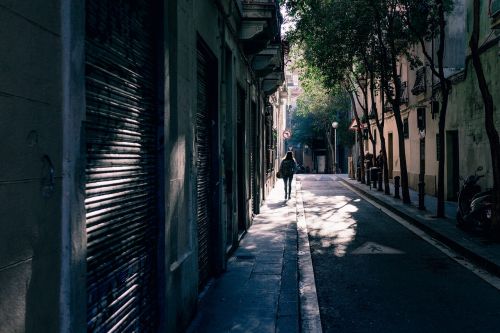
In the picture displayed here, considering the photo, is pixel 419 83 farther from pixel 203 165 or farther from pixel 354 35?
pixel 203 165

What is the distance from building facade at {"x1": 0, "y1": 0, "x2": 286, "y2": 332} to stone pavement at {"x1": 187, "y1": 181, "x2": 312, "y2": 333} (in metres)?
0.36

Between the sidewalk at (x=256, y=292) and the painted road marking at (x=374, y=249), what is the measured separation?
1.30 metres

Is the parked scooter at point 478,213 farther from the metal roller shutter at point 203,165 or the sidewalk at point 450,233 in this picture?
the metal roller shutter at point 203,165

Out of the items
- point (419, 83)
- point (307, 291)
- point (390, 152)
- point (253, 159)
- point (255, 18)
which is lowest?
point (307, 291)

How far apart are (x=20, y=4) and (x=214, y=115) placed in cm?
619

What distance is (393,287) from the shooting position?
7.61 meters

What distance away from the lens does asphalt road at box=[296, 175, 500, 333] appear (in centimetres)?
603

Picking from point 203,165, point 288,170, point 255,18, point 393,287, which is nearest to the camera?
point 393,287

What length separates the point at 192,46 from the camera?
6.09 metres

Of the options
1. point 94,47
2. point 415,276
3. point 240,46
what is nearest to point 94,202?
point 94,47

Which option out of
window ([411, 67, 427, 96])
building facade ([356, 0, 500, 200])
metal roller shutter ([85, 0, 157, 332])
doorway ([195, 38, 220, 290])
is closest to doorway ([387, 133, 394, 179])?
building facade ([356, 0, 500, 200])

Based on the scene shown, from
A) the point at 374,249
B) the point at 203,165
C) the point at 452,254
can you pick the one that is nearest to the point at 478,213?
the point at 452,254

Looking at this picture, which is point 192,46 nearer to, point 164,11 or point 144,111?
point 164,11

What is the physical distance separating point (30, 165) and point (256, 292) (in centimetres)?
532
